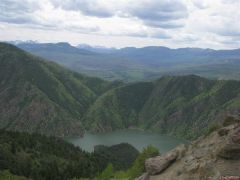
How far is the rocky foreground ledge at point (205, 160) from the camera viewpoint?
1930 inches

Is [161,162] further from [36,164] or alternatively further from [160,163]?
[36,164]

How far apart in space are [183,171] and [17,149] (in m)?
140

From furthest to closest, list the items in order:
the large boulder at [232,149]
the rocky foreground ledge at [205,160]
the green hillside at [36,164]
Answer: the green hillside at [36,164] < the large boulder at [232,149] < the rocky foreground ledge at [205,160]

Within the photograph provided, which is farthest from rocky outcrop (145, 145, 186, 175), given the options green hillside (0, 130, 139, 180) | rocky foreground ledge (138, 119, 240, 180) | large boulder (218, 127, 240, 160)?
green hillside (0, 130, 139, 180)

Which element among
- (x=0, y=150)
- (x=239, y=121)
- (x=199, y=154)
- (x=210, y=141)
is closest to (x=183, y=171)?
(x=199, y=154)

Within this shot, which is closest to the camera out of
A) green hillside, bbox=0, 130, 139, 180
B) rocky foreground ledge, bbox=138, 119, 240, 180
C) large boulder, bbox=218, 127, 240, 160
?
rocky foreground ledge, bbox=138, 119, 240, 180

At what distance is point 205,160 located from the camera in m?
53.0

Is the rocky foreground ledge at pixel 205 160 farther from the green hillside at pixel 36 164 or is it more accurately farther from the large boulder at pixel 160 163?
the green hillside at pixel 36 164

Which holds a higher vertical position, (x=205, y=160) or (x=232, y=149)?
(x=232, y=149)

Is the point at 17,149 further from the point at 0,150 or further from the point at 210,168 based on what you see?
the point at 210,168

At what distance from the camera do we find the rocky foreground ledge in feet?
161

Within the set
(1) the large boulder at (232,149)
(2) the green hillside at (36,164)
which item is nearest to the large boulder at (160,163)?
(1) the large boulder at (232,149)

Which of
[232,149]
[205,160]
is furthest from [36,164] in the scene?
[232,149]

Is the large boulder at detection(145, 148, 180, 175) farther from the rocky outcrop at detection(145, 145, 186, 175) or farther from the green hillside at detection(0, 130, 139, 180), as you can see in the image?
the green hillside at detection(0, 130, 139, 180)
